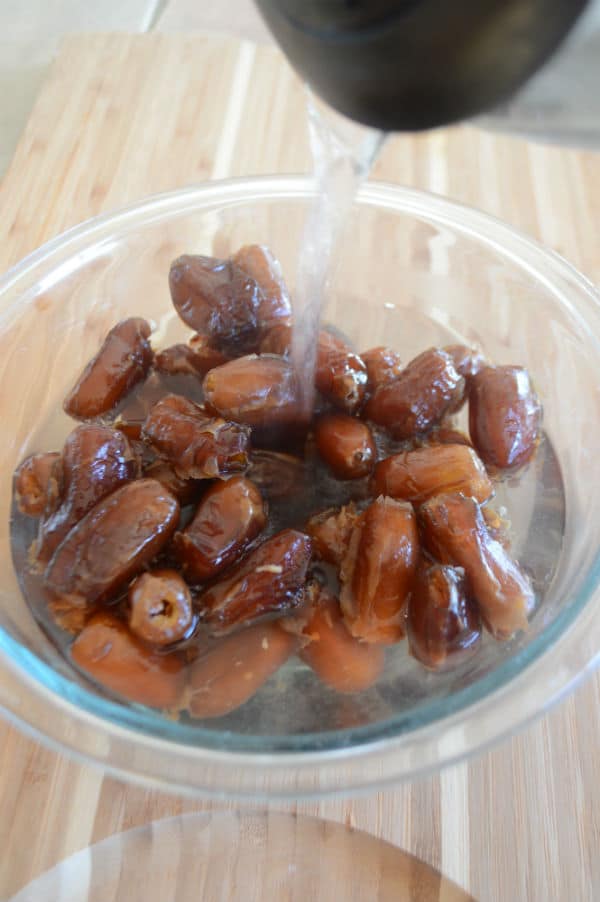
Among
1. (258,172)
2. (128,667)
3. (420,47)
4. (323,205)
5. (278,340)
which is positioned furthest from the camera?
(258,172)

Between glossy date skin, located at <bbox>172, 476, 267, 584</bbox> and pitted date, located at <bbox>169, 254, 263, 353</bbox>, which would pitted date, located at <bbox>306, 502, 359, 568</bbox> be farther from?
pitted date, located at <bbox>169, 254, 263, 353</bbox>

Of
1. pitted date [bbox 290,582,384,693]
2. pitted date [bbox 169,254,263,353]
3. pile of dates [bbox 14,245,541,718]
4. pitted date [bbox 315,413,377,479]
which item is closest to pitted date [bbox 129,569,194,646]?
pile of dates [bbox 14,245,541,718]

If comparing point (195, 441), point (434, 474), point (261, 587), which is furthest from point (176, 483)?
point (434, 474)

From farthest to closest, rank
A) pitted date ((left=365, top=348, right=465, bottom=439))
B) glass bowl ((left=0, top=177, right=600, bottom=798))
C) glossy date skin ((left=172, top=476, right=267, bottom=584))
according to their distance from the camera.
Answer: pitted date ((left=365, top=348, right=465, bottom=439)), glossy date skin ((left=172, top=476, right=267, bottom=584)), glass bowl ((left=0, top=177, right=600, bottom=798))

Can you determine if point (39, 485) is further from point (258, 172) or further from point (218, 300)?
point (258, 172)

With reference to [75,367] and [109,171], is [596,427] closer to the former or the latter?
[75,367]

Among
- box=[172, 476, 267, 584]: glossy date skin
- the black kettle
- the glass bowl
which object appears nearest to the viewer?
the black kettle

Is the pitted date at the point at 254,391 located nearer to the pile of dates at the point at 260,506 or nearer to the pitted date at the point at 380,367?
the pile of dates at the point at 260,506
